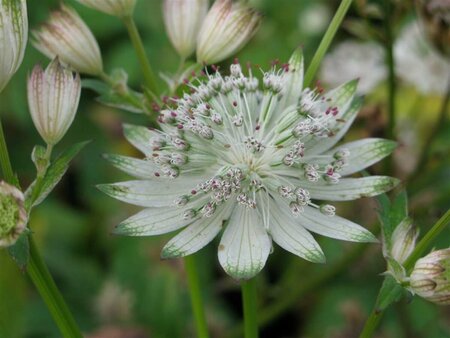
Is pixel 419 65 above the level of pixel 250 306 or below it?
above

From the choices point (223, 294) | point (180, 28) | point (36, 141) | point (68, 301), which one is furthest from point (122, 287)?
point (180, 28)

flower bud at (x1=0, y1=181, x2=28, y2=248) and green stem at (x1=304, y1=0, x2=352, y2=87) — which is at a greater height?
green stem at (x1=304, y1=0, x2=352, y2=87)

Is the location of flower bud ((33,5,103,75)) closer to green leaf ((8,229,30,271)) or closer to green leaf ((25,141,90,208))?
green leaf ((25,141,90,208))

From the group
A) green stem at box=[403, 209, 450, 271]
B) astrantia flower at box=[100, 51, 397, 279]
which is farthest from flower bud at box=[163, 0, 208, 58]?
green stem at box=[403, 209, 450, 271]

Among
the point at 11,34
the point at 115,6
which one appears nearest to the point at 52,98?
the point at 11,34

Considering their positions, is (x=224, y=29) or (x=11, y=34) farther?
(x=224, y=29)

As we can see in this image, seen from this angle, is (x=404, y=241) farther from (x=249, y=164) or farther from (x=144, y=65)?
(x=144, y=65)
